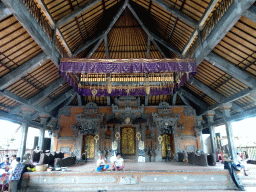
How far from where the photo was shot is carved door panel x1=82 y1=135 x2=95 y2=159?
13.4 m

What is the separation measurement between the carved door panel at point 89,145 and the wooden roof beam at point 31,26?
25.6 feet

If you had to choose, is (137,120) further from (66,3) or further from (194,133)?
(66,3)

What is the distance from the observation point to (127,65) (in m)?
8.11

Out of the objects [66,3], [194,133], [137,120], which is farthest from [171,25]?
[194,133]

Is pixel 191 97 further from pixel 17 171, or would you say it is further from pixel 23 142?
pixel 23 142

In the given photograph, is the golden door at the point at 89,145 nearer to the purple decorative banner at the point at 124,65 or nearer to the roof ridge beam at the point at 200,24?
the purple decorative banner at the point at 124,65

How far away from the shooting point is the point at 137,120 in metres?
13.1

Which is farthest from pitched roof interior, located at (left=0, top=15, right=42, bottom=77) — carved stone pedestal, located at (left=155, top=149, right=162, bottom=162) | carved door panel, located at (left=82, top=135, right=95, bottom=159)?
carved stone pedestal, located at (left=155, top=149, right=162, bottom=162)

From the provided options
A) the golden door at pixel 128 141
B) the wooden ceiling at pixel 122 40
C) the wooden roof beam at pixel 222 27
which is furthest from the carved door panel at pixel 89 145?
the wooden roof beam at pixel 222 27

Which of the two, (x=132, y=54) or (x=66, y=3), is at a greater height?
(x=132, y=54)

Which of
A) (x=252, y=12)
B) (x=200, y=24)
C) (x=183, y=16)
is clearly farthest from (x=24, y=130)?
(x=252, y=12)

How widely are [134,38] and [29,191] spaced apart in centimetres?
1009

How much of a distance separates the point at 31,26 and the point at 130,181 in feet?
21.3

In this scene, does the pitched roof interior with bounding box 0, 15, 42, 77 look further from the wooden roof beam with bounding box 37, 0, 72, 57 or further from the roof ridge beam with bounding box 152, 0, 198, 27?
the roof ridge beam with bounding box 152, 0, 198, 27
